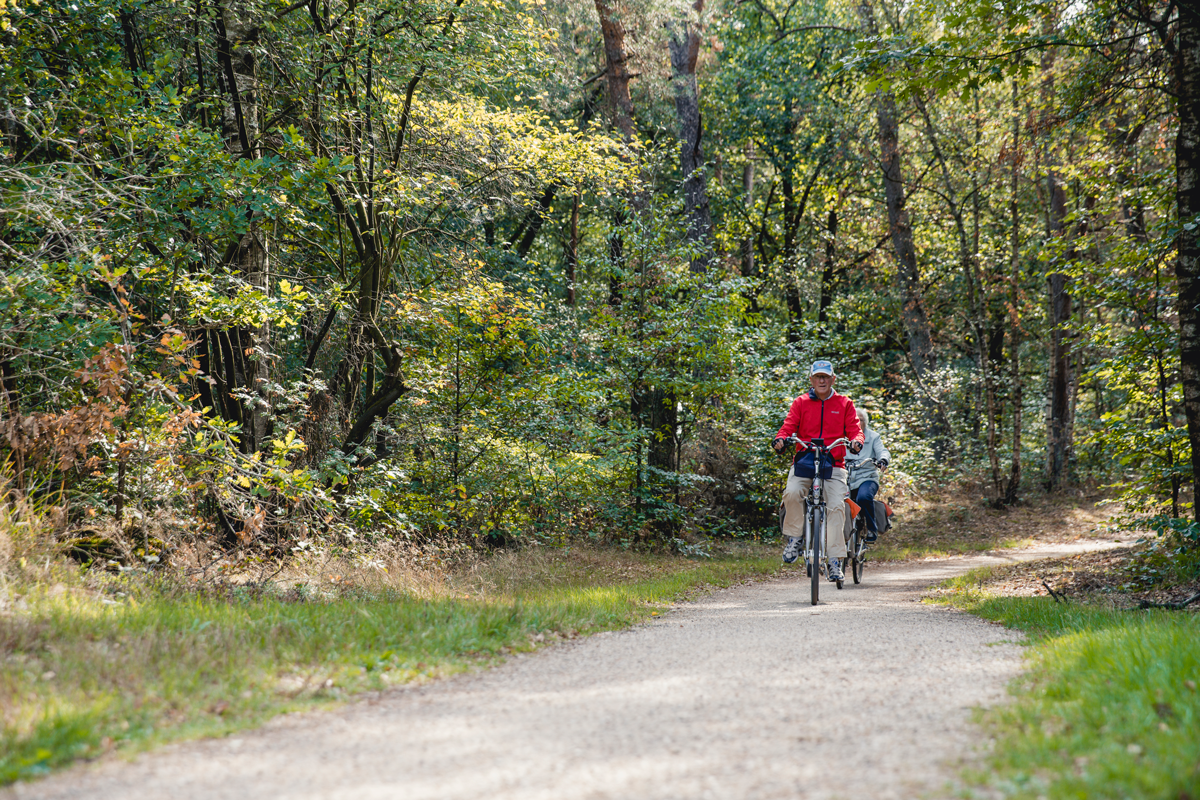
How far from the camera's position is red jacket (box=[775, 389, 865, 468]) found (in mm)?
8422

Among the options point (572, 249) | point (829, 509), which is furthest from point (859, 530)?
point (572, 249)

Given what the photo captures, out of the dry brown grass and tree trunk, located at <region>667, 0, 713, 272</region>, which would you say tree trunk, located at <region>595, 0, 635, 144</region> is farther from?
the dry brown grass

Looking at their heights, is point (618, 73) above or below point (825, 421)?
above

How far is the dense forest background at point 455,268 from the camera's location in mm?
6902

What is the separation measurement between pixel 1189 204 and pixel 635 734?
762 cm

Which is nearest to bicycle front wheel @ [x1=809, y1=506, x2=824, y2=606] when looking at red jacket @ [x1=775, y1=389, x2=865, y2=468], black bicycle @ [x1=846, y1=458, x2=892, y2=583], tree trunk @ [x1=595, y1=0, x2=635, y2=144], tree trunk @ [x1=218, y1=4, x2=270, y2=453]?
red jacket @ [x1=775, y1=389, x2=865, y2=468]

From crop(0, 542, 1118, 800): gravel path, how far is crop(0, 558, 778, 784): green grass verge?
0.82ft

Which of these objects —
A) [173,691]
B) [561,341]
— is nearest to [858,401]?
[561,341]

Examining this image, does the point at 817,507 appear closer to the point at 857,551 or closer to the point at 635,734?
the point at 857,551

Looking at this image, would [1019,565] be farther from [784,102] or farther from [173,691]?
[784,102]

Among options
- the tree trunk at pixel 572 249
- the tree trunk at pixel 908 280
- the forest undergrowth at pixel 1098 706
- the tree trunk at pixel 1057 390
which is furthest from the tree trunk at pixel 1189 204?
the tree trunk at pixel 1057 390

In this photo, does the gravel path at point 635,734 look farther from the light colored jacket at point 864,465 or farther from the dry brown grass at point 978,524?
the dry brown grass at point 978,524

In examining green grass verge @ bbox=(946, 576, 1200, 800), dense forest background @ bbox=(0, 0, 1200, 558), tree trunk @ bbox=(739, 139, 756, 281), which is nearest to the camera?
green grass verge @ bbox=(946, 576, 1200, 800)

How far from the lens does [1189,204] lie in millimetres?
7605
